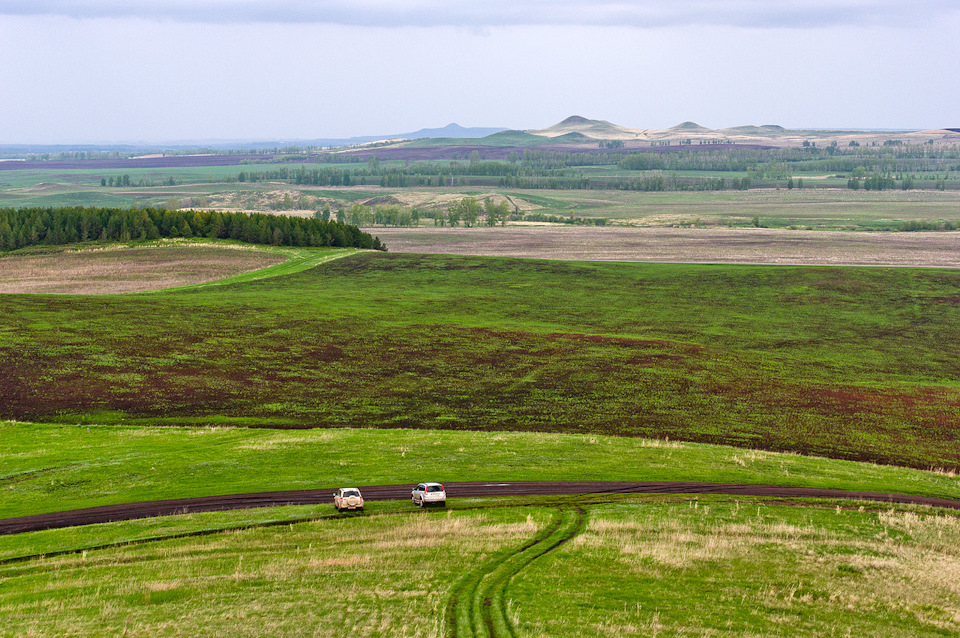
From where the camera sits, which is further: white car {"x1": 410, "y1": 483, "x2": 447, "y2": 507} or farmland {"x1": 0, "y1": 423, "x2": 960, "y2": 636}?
white car {"x1": 410, "y1": 483, "x2": 447, "y2": 507}

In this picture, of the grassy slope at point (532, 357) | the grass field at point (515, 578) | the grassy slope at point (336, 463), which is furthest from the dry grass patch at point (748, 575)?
the grassy slope at point (532, 357)

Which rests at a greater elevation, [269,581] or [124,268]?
[269,581]

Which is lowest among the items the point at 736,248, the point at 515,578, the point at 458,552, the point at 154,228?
the point at 736,248

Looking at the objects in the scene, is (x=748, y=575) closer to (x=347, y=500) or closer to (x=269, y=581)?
(x=269, y=581)

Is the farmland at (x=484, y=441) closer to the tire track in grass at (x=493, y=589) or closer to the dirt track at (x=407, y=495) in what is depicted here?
the tire track in grass at (x=493, y=589)

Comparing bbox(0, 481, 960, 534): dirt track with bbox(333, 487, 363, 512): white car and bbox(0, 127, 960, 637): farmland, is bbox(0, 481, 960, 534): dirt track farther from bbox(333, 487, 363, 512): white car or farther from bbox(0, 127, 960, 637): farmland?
bbox(333, 487, 363, 512): white car

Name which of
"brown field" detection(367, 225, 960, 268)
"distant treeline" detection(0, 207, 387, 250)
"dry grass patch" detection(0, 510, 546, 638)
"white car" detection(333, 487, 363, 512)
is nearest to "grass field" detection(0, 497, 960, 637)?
"dry grass patch" detection(0, 510, 546, 638)

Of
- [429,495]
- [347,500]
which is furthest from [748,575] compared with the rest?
[347,500]
